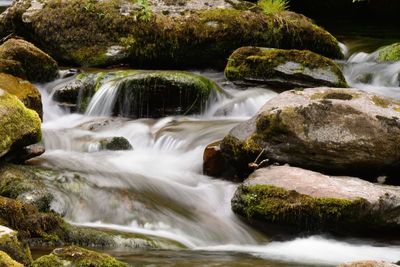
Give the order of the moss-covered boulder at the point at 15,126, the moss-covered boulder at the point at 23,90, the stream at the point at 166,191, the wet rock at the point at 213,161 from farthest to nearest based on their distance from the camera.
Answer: the moss-covered boulder at the point at 23,90 → the wet rock at the point at 213,161 → the moss-covered boulder at the point at 15,126 → the stream at the point at 166,191

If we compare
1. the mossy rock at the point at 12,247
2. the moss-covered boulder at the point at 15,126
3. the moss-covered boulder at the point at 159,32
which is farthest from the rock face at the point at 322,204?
the moss-covered boulder at the point at 159,32

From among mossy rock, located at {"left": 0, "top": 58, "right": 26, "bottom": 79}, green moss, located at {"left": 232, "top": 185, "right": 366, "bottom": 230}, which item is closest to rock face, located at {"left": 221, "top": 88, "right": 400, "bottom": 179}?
green moss, located at {"left": 232, "top": 185, "right": 366, "bottom": 230}

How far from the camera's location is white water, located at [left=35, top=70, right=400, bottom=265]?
19.2ft

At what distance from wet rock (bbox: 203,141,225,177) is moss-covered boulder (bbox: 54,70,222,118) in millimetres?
2246

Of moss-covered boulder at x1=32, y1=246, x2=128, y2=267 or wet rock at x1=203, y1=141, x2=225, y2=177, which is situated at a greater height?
moss-covered boulder at x1=32, y1=246, x2=128, y2=267

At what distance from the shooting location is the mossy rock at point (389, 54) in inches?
477

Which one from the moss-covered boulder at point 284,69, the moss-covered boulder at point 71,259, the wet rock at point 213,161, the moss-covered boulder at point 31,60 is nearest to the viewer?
the moss-covered boulder at point 71,259

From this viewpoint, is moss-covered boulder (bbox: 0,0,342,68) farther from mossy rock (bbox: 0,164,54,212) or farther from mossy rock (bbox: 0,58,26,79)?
mossy rock (bbox: 0,164,54,212)

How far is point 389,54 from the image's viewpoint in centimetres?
1224

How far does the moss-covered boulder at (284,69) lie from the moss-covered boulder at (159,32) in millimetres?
1634

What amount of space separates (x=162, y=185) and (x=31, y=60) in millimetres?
4736

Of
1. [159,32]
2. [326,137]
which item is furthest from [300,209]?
[159,32]

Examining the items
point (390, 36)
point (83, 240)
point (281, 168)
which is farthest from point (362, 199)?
point (390, 36)

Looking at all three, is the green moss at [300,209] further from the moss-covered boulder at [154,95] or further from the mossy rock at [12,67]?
the mossy rock at [12,67]
